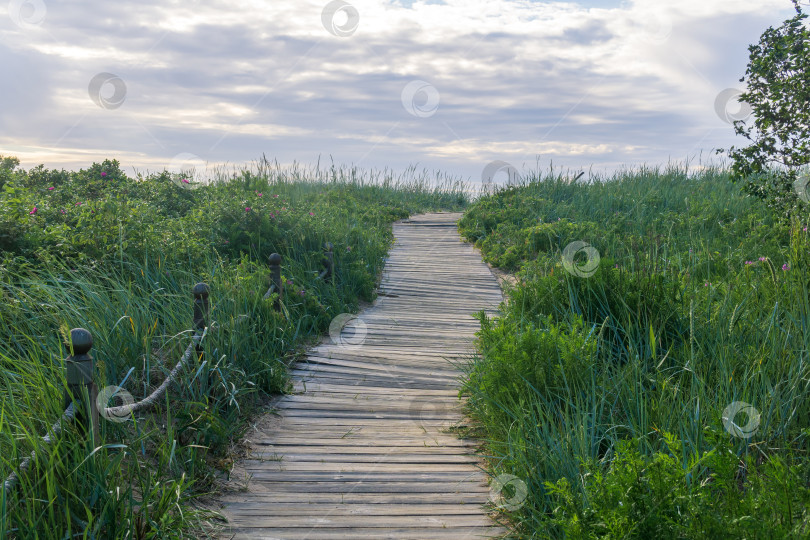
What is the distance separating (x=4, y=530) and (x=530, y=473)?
2585 millimetres

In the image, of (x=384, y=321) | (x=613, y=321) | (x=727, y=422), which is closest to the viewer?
(x=727, y=422)

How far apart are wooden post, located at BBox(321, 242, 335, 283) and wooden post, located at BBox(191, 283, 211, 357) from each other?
349cm

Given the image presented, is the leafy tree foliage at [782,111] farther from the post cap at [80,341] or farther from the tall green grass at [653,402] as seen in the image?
the post cap at [80,341]

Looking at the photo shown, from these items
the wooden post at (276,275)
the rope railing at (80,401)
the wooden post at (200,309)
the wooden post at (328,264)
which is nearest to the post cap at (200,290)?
the wooden post at (200,309)

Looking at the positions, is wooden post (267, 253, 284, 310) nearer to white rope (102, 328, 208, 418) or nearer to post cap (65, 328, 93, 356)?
white rope (102, 328, 208, 418)

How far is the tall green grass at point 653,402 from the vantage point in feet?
8.36

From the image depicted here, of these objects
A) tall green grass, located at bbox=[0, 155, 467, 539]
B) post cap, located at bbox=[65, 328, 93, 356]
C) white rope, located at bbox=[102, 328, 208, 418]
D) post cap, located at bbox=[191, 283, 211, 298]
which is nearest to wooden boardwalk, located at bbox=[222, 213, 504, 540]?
tall green grass, located at bbox=[0, 155, 467, 539]

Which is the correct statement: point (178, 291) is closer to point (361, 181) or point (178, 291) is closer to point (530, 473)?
point (530, 473)

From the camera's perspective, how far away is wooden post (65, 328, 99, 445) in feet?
10.3

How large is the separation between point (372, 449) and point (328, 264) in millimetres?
4417

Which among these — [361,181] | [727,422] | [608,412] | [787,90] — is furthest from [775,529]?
[361,181]

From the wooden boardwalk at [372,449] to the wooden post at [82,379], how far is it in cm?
99

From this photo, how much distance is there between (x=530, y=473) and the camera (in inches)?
140

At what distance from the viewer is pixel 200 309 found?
489 cm
